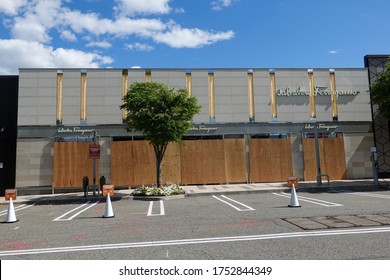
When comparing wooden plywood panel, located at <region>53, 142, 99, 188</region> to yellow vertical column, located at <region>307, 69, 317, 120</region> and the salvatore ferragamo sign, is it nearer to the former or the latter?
the salvatore ferragamo sign

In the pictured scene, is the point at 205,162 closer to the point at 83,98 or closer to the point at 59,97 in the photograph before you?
the point at 83,98

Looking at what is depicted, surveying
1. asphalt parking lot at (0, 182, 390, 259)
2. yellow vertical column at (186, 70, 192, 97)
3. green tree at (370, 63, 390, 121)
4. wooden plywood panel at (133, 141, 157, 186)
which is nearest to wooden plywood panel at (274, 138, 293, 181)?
green tree at (370, 63, 390, 121)

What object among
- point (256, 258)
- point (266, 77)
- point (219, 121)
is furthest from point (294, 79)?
point (256, 258)

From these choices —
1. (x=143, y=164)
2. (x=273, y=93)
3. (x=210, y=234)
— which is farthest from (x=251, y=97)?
(x=210, y=234)

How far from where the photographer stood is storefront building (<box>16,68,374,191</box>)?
22250mm

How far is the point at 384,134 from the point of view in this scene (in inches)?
973

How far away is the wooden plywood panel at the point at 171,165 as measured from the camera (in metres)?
22.9

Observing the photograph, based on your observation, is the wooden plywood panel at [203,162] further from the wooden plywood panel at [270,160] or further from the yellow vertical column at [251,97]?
the yellow vertical column at [251,97]

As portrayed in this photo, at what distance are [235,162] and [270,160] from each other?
8.11ft

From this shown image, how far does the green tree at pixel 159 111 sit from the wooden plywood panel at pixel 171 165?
4570 millimetres

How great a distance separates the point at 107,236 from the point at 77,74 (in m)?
17.8

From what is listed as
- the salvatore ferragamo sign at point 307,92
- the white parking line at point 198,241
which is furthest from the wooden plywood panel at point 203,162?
the white parking line at point 198,241

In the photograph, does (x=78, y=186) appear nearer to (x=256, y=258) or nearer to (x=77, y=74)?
(x=77, y=74)

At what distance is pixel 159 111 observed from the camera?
1792cm
